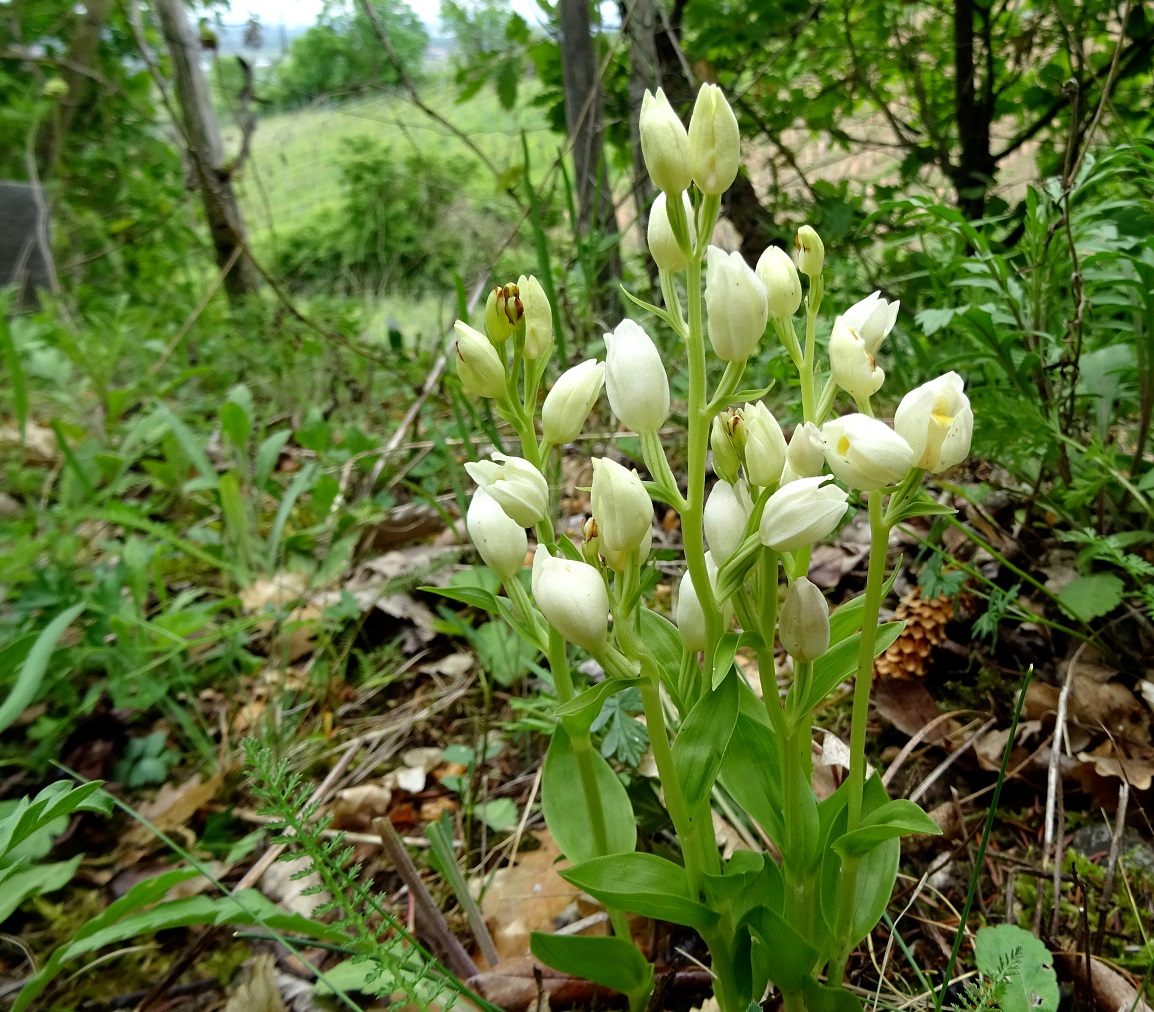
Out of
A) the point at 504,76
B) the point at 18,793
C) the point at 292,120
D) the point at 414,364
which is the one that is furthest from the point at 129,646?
the point at 292,120

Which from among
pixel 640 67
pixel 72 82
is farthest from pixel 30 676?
pixel 72 82

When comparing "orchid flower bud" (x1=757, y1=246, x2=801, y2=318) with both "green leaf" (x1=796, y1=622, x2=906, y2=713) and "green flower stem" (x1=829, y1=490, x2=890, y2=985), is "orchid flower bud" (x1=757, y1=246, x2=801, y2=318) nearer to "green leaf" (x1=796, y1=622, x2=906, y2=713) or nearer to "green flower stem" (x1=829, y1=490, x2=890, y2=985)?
"green flower stem" (x1=829, y1=490, x2=890, y2=985)

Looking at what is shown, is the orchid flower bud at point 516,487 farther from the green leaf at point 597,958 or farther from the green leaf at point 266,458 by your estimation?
the green leaf at point 266,458

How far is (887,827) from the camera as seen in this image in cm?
60

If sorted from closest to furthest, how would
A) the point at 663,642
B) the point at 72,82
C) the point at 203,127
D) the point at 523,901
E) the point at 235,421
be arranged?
the point at 663,642, the point at 523,901, the point at 235,421, the point at 203,127, the point at 72,82

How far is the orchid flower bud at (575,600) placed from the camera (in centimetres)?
60

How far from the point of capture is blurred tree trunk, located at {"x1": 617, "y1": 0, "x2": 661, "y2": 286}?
6.57 ft

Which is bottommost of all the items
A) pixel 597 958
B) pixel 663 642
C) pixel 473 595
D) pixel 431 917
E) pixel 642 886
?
pixel 431 917

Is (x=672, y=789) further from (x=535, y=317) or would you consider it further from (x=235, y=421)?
(x=235, y=421)

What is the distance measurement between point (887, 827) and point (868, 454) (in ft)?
0.95

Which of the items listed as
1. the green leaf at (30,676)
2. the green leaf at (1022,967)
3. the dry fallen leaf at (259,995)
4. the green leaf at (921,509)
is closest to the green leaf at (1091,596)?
the green leaf at (1022,967)

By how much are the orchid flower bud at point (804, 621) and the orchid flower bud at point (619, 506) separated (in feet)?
0.43

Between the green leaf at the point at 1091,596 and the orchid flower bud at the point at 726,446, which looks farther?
the green leaf at the point at 1091,596

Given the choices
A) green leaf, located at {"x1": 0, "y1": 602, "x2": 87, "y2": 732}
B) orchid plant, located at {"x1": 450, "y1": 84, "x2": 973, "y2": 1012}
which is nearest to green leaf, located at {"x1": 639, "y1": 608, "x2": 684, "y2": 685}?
orchid plant, located at {"x1": 450, "y1": 84, "x2": 973, "y2": 1012}
